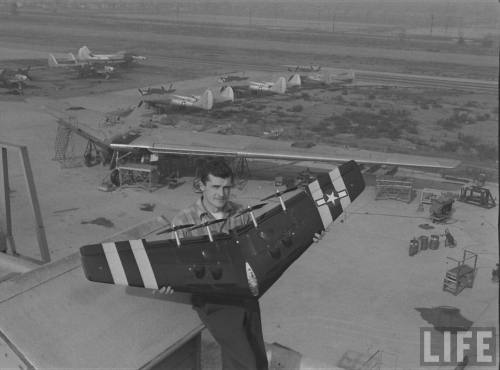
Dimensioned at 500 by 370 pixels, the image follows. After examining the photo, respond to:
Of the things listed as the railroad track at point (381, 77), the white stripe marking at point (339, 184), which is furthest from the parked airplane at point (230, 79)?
the white stripe marking at point (339, 184)

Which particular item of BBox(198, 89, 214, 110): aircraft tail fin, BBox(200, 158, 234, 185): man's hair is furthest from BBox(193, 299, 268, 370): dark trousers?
BBox(198, 89, 214, 110): aircraft tail fin

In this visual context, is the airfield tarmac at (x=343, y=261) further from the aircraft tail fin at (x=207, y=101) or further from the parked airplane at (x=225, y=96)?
the parked airplane at (x=225, y=96)

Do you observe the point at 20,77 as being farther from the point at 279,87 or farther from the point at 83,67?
the point at 279,87

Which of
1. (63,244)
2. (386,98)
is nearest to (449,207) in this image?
(63,244)

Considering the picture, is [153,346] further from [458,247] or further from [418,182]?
[418,182]

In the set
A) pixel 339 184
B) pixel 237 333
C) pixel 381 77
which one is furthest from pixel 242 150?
pixel 381 77

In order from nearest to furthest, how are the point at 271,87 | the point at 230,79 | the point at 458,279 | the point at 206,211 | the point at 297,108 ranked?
the point at 206,211 < the point at 458,279 < the point at 297,108 < the point at 271,87 < the point at 230,79
